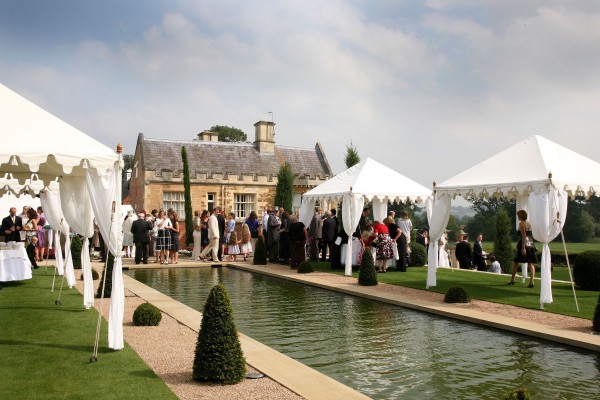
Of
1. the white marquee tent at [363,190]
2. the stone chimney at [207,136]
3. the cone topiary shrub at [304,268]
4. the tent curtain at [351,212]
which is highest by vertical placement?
the stone chimney at [207,136]

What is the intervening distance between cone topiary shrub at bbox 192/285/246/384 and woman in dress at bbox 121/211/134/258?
1597cm

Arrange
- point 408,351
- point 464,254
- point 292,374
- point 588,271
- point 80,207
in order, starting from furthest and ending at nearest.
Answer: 1. point 464,254
2. point 588,271
3. point 80,207
4. point 408,351
5. point 292,374

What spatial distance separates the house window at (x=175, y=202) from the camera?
120 ft

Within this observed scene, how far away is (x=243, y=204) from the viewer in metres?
38.1

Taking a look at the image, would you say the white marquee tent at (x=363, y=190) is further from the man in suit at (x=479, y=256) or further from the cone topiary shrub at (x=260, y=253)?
the man in suit at (x=479, y=256)

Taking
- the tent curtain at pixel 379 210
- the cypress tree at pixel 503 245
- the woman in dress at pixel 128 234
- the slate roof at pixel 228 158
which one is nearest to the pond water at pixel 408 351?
the tent curtain at pixel 379 210

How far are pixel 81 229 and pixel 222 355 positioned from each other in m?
5.84

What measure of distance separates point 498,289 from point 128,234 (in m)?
14.4

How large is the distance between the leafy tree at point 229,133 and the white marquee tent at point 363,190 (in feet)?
145

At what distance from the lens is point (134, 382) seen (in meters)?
5.88

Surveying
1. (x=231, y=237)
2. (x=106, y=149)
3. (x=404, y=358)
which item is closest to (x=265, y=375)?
(x=404, y=358)

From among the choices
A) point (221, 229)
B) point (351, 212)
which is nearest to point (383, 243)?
point (351, 212)

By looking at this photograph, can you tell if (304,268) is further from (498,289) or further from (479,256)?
(479,256)

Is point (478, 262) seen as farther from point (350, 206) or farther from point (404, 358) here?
point (404, 358)
